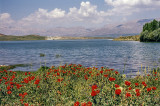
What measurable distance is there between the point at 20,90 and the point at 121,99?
5.60 meters

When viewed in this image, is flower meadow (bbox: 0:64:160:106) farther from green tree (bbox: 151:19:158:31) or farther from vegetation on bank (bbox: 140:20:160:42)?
green tree (bbox: 151:19:158:31)

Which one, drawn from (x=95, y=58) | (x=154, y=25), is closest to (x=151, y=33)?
(x=154, y=25)

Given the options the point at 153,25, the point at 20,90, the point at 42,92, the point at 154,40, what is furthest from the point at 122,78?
the point at 153,25

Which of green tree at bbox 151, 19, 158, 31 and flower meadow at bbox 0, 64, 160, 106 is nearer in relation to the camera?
flower meadow at bbox 0, 64, 160, 106

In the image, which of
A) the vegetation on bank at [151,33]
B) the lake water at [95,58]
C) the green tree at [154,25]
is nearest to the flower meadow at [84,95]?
the lake water at [95,58]

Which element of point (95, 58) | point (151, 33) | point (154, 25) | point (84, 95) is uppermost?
point (154, 25)

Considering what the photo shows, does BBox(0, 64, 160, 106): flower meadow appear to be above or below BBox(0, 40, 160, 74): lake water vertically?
above

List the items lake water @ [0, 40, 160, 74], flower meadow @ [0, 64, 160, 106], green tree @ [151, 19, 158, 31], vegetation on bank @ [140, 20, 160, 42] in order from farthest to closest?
green tree @ [151, 19, 158, 31]
vegetation on bank @ [140, 20, 160, 42]
lake water @ [0, 40, 160, 74]
flower meadow @ [0, 64, 160, 106]

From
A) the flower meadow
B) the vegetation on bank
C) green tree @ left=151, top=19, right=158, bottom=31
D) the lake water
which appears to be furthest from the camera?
green tree @ left=151, top=19, right=158, bottom=31

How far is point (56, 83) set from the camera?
10.5 m

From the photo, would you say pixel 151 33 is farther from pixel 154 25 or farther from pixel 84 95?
pixel 84 95

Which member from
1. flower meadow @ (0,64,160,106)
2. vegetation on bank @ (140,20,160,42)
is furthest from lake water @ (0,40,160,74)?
vegetation on bank @ (140,20,160,42)

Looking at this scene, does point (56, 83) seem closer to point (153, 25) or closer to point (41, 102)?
point (41, 102)

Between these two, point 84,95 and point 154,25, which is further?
point 154,25
